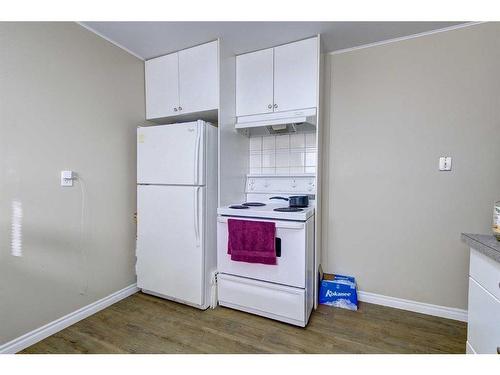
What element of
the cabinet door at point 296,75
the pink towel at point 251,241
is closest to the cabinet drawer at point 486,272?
the pink towel at point 251,241

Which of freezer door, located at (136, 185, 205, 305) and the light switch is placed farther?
freezer door, located at (136, 185, 205, 305)

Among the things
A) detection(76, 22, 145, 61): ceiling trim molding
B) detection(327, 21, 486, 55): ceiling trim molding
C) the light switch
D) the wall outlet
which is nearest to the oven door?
the light switch

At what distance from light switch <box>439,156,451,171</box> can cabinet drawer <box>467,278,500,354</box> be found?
38.4 inches

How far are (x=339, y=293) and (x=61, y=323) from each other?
225 centimetres

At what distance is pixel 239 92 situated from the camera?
88.4 inches

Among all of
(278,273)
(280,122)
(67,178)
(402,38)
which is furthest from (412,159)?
(67,178)

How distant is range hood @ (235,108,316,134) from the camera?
195 cm

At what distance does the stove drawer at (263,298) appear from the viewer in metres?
1.76

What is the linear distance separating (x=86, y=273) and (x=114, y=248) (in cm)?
29

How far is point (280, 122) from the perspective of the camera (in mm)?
2025

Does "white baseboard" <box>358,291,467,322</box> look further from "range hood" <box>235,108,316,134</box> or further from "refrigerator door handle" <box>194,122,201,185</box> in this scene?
"refrigerator door handle" <box>194,122,201,185</box>
